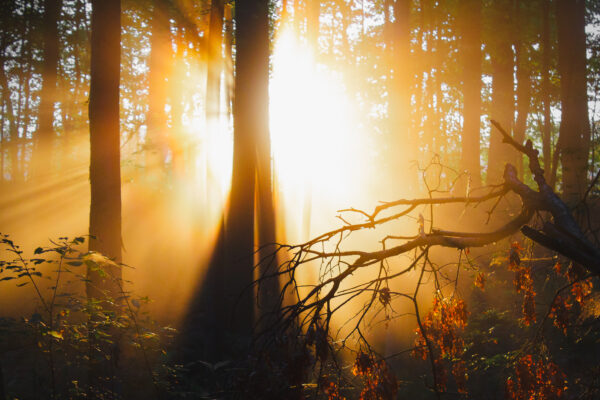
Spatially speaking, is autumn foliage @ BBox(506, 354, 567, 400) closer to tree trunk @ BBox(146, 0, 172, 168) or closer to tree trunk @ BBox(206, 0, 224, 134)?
tree trunk @ BBox(206, 0, 224, 134)

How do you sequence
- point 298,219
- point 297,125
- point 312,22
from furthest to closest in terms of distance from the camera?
point 298,219 < point 297,125 < point 312,22

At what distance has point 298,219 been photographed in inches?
715

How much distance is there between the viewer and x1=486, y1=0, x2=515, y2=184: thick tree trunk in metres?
14.7

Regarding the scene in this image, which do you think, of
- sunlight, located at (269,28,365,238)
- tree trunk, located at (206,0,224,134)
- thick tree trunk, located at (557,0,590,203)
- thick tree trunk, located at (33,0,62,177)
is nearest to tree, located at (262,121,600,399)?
thick tree trunk, located at (557,0,590,203)

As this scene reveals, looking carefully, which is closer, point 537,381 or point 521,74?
point 537,381

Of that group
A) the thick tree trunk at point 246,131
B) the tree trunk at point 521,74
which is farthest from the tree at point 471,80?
the thick tree trunk at point 246,131

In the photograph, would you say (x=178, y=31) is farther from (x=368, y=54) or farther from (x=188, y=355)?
(x=188, y=355)

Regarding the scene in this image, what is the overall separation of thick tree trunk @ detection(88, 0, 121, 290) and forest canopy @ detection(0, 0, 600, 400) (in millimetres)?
32

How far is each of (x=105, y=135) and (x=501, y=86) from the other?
16415 millimetres

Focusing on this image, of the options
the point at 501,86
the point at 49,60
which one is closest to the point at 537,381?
the point at 501,86

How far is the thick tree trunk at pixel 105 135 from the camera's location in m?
5.93

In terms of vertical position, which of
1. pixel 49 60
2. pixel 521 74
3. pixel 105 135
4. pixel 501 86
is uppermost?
pixel 521 74

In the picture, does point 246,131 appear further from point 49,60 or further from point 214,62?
point 49,60

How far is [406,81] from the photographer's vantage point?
12211 millimetres
